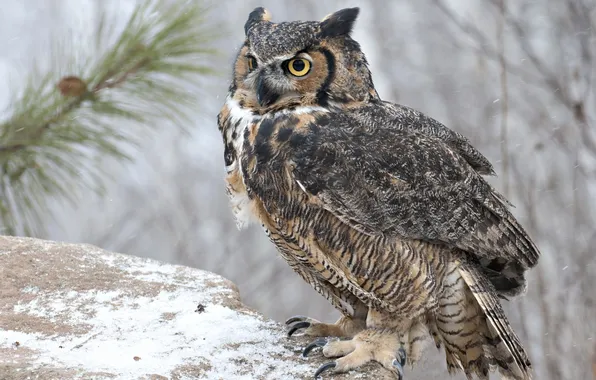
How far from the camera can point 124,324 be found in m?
2.65

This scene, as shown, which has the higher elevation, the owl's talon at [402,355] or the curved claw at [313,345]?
the owl's talon at [402,355]

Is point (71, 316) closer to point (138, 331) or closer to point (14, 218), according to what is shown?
point (138, 331)

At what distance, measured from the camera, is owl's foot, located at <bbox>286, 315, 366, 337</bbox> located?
2.88 meters

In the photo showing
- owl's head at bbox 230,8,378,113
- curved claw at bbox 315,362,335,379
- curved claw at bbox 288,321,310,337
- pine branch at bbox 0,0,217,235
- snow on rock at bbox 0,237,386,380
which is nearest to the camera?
snow on rock at bbox 0,237,386,380

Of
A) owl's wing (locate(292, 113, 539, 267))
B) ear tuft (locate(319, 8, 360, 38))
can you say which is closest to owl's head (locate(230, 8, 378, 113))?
ear tuft (locate(319, 8, 360, 38))

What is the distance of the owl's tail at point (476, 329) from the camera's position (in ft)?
8.71

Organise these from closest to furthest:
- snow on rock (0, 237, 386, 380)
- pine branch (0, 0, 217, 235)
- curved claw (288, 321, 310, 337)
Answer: snow on rock (0, 237, 386, 380) < curved claw (288, 321, 310, 337) < pine branch (0, 0, 217, 235)

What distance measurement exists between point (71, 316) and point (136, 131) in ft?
3.61

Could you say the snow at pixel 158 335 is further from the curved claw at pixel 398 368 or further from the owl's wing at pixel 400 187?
the owl's wing at pixel 400 187

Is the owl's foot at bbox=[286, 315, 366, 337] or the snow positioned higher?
the owl's foot at bbox=[286, 315, 366, 337]

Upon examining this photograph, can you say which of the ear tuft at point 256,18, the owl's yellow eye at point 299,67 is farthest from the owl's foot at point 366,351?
A: the ear tuft at point 256,18

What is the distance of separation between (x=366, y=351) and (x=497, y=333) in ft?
1.48

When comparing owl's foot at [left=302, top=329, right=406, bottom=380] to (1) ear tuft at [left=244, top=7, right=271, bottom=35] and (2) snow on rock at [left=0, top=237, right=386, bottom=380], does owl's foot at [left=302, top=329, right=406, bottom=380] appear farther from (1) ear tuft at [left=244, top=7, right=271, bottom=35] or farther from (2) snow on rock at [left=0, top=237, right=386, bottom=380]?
(1) ear tuft at [left=244, top=7, right=271, bottom=35]

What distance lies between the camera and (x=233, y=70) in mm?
2859
